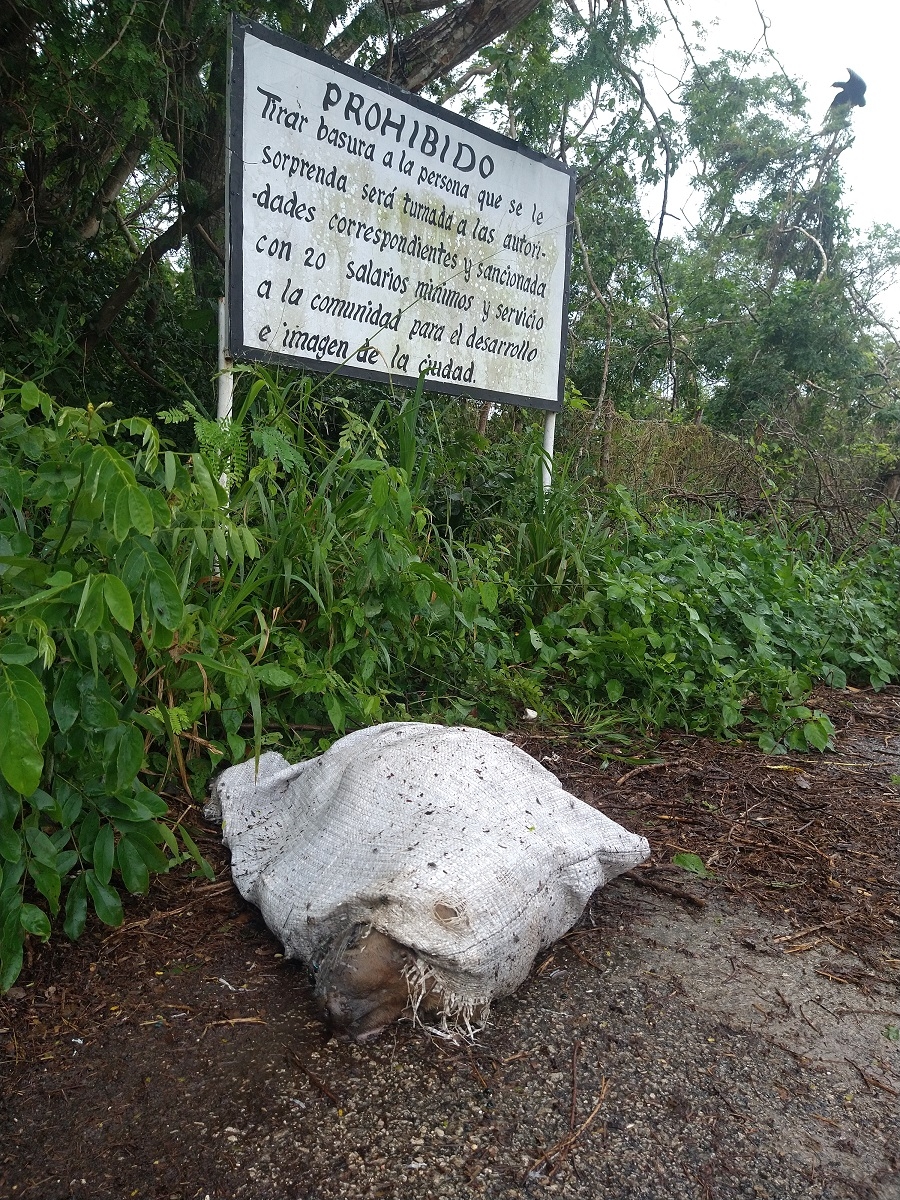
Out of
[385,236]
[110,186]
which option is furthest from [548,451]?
[110,186]

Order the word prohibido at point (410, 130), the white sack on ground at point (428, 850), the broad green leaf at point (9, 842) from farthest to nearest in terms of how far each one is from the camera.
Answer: the word prohibido at point (410, 130), the white sack on ground at point (428, 850), the broad green leaf at point (9, 842)

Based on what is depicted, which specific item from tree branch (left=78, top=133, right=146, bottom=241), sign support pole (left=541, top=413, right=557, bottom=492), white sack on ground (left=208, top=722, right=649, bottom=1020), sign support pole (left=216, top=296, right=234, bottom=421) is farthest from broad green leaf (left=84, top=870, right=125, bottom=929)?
tree branch (left=78, top=133, right=146, bottom=241)

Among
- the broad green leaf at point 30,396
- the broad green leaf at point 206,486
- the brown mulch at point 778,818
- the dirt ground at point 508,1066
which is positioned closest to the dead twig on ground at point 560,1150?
the dirt ground at point 508,1066

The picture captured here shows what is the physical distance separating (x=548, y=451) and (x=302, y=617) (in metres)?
2.37

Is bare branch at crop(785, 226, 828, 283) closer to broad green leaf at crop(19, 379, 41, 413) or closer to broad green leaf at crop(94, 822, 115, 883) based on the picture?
broad green leaf at crop(19, 379, 41, 413)

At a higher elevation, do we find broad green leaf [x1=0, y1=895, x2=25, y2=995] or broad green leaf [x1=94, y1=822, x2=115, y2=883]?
broad green leaf [x1=94, y1=822, x2=115, y2=883]

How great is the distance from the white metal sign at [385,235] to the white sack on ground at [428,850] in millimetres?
1865

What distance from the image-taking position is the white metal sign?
3.35m

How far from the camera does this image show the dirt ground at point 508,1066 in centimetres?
133

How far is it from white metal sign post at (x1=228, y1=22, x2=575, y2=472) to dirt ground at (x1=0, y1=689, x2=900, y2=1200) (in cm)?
217

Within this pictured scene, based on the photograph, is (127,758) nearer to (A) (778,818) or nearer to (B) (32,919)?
(B) (32,919)

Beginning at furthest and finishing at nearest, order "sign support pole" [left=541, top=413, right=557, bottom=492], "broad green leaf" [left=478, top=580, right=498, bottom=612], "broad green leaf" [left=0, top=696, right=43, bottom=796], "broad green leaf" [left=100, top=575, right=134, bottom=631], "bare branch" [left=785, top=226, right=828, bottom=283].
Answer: "bare branch" [left=785, top=226, right=828, bottom=283], "sign support pole" [left=541, top=413, right=557, bottom=492], "broad green leaf" [left=478, top=580, right=498, bottom=612], "broad green leaf" [left=100, top=575, right=134, bottom=631], "broad green leaf" [left=0, top=696, right=43, bottom=796]

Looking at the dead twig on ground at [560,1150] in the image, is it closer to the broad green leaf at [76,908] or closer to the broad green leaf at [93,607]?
the broad green leaf at [76,908]

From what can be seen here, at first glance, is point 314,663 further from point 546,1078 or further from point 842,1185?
point 842,1185
